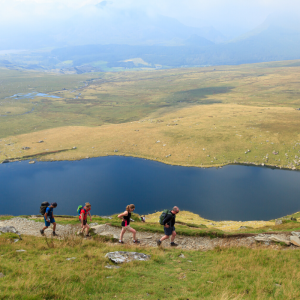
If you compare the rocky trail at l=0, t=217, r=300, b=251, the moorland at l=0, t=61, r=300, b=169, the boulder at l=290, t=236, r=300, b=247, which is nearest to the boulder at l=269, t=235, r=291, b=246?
the rocky trail at l=0, t=217, r=300, b=251

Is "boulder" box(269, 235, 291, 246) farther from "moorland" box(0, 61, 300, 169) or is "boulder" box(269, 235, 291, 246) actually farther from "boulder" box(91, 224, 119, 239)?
"moorland" box(0, 61, 300, 169)

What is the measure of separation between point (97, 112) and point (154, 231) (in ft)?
451

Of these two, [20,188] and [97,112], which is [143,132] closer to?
[20,188]

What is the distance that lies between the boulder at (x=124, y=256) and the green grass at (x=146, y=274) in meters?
0.47

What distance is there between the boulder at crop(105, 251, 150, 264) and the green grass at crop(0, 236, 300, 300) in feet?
1.54

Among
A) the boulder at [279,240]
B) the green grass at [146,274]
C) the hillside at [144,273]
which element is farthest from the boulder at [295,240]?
the green grass at [146,274]

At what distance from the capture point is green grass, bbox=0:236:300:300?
10547 millimetres

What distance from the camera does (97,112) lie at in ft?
500

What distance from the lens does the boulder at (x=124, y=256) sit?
14517 mm

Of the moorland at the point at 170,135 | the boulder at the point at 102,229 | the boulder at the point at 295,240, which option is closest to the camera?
the boulder at the point at 295,240

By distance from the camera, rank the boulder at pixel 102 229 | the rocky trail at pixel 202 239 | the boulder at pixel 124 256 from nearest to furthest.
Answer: the boulder at pixel 124 256 → the rocky trail at pixel 202 239 → the boulder at pixel 102 229

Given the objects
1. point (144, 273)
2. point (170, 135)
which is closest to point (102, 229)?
point (144, 273)

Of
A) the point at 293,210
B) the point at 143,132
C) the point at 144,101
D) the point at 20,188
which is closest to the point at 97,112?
the point at 144,101

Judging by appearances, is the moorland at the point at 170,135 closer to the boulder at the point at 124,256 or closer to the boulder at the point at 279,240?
the boulder at the point at 279,240
